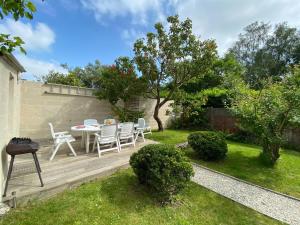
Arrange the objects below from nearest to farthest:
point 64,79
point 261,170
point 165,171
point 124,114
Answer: point 165,171
point 261,170
point 124,114
point 64,79

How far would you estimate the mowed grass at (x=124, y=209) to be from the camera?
247 centimetres

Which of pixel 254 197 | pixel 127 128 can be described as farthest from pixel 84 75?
pixel 254 197

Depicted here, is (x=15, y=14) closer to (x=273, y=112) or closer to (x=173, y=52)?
(x=273, y=112)

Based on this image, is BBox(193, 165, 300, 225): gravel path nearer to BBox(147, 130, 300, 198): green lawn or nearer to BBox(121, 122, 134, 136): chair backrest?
BBox(147, 130, 300, 198): green lawn

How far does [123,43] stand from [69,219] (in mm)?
9534

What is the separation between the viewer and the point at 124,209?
9.17 feet

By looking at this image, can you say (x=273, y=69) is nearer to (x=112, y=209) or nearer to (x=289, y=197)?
(x=289, y=197)

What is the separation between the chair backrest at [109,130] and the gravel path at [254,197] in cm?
255

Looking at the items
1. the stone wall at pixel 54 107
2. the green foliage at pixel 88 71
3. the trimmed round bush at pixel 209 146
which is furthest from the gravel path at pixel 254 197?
the green foliage at pixel 88 71

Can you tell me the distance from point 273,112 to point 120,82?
5761 millimetres

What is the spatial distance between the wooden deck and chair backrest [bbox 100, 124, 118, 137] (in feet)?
1.88

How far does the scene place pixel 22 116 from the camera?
6551 millimetres

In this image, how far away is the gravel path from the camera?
3.05 meters

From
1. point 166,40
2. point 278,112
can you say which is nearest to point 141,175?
point 278,112
